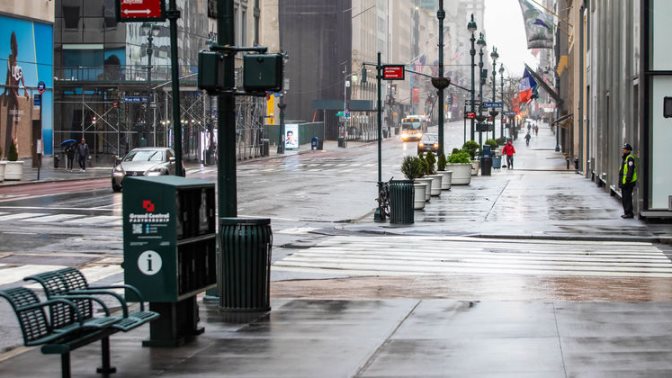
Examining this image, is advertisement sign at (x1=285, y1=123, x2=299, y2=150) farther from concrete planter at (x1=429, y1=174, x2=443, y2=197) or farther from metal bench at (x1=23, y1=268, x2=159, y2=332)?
metal bench at (x1=23, y1=268, x2=159, y2=332)

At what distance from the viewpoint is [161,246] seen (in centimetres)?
1124

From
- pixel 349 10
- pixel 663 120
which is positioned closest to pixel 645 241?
pixel 663 120

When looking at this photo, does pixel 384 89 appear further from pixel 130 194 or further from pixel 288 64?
pixel 130 194

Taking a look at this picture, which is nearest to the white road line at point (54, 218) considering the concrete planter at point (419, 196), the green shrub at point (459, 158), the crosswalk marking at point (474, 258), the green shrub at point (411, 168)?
the crosswalk marking at point (474, 258)

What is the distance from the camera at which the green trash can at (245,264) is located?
1311cm

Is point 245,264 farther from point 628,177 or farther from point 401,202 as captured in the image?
point 628,177

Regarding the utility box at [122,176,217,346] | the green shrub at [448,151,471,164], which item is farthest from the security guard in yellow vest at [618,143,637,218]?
the utility box at [122,176,217,346]

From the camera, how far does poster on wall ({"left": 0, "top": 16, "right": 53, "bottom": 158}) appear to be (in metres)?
70.2

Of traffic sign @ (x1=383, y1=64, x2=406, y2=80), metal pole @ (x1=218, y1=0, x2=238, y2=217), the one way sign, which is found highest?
traffic sign @ (x1=383, y1=64, x2=406, y2=80)

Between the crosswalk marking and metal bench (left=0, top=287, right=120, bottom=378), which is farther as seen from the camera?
the crosswalk marking

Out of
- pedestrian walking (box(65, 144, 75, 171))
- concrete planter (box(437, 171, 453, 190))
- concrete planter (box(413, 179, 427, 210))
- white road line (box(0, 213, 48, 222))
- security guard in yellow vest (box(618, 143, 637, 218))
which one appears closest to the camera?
security guard in yellow vest (box(618, 143, 637, 218))

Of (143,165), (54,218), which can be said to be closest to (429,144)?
(143,165)

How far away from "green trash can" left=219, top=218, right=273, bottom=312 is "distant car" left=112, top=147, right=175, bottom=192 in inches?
1178

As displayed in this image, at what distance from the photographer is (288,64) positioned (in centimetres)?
15950
